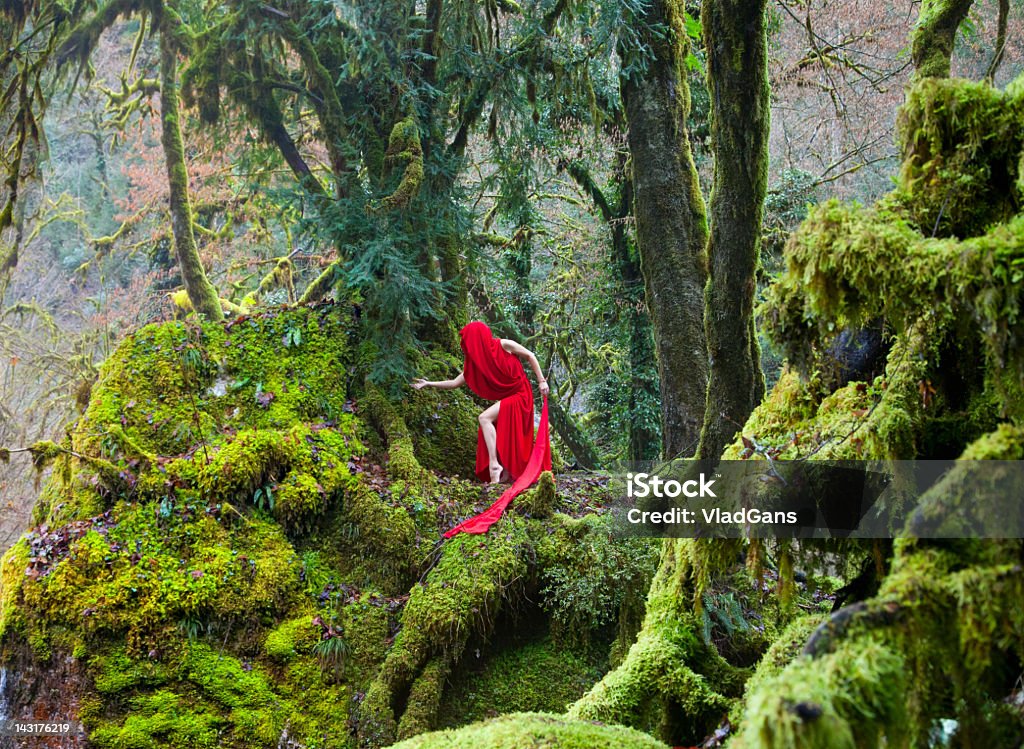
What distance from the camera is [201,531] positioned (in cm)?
648

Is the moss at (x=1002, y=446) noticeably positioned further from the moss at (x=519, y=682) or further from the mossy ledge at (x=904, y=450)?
the moss at (x=519, y=682)

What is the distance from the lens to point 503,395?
8.20m

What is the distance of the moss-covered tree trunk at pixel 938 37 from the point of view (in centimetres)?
459

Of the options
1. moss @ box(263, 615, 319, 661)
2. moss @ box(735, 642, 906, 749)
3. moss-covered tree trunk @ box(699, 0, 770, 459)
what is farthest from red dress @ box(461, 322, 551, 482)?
moss @ box(735, 642, 906, 749)

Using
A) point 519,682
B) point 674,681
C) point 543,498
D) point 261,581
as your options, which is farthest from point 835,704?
point 261,581

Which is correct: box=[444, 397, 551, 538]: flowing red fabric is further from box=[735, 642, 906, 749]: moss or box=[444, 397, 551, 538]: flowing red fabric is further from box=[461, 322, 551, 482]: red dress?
box=[735, 642, 906, 749]: moss

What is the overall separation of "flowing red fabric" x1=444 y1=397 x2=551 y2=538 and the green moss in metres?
3.93

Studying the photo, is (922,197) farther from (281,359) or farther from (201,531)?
(281,359)

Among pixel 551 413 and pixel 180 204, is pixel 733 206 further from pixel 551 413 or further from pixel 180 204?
pixel 180 204

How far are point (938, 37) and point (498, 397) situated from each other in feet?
16.3

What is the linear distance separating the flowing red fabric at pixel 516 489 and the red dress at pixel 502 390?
20 centimetres

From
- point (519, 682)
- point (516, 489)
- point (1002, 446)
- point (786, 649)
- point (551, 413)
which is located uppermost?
point (551, 413)

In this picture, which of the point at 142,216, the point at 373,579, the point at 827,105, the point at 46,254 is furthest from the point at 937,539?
the point at 46,254

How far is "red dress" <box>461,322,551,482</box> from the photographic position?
802 cm
